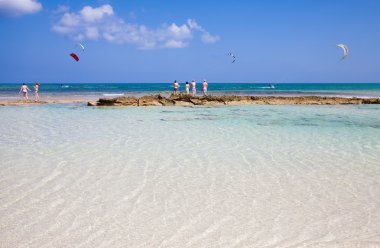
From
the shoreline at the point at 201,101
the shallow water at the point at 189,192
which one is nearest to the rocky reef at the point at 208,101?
the shoreline at the point at 201,101

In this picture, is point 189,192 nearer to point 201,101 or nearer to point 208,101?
point 201,101

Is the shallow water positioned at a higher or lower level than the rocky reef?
lower

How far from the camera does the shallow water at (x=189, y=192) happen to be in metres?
3.46

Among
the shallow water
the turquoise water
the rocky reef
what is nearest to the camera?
the shallow water

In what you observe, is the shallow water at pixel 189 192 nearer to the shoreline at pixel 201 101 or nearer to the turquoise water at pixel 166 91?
the shoreline at pixel 201 101

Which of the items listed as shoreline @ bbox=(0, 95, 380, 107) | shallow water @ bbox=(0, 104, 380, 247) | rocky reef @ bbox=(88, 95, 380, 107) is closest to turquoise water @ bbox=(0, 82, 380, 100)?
shoreline @ bbox=(0, 95, 380, 107)

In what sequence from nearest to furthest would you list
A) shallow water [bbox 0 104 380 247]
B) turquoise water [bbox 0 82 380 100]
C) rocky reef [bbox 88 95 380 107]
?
shallow water [bbox 0 104 380 247], rocky reef [bbox 88 95 380 107], turquoise water [bbox 0 82 380 100]

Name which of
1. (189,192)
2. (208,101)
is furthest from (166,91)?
(189,192)

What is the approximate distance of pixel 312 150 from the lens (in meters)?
7.60

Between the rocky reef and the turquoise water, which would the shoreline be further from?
the turquoise water

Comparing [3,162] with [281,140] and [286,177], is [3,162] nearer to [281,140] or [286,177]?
[286,177]

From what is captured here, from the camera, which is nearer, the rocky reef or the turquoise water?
the rocky reef

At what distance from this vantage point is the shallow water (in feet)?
11.3

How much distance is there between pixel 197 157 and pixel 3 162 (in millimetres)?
3477
